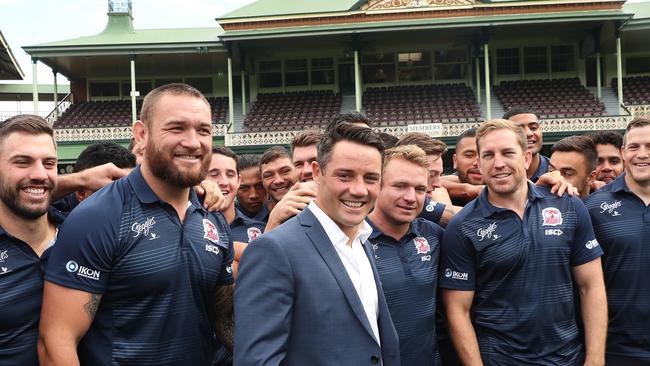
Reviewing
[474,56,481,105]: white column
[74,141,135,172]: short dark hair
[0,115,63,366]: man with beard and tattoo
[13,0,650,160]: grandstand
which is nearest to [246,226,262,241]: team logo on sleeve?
[74,141,135,172]: short dark hair

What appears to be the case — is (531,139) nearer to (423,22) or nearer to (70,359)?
(70,359)

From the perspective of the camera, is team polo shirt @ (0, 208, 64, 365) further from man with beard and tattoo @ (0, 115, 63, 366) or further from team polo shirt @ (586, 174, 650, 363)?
team polo shirt @ (586, 174, 650, 363)

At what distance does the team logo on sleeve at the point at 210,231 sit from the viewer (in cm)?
315

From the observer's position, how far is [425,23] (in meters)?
22.5

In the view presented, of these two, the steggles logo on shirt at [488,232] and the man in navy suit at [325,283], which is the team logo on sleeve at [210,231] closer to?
the man in navy suit at [325,283]

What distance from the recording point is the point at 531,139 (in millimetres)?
5988

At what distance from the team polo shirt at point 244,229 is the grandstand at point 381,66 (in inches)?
661

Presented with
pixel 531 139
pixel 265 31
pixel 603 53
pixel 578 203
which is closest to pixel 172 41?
→ pixel 265 31

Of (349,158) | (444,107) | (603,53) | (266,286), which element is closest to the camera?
(266,286)

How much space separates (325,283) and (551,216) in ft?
6.65

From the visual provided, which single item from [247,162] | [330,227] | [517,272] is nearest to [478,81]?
[247,162]

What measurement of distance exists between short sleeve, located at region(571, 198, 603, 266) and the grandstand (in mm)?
17386

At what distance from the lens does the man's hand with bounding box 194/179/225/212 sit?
3387 mm

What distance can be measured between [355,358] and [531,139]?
417 centimetres
